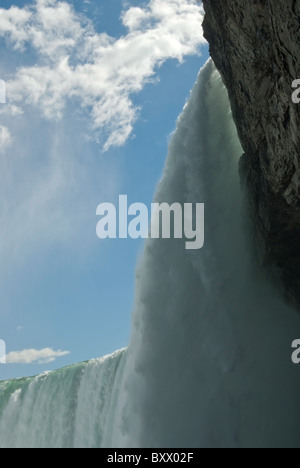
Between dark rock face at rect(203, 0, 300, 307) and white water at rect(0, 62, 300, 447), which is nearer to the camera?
dark rock face at rect(203, 0, 300, 307)

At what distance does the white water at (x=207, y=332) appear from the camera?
1148 centimetres

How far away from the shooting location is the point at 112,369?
1777 centimetres

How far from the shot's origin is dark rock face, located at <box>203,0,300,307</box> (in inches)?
366

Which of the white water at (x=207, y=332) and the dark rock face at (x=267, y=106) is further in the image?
the white water at (x=207, y=332)

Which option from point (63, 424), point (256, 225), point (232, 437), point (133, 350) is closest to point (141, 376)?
point (133, 350)

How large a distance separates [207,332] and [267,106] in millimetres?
5696

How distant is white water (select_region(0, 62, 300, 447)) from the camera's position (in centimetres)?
1148

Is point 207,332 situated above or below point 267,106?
below

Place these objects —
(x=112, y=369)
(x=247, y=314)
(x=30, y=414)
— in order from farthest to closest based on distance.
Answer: (x=30, y=414), (x=112, y=369), (x=247, y=314)

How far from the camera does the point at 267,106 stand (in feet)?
35.6

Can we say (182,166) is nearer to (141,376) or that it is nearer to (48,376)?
(141,376)

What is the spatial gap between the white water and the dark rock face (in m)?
1.07

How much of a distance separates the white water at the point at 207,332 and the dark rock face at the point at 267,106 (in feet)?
3.52
